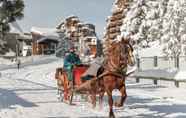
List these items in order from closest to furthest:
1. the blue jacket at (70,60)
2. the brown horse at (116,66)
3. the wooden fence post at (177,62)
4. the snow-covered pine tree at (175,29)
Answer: the brown horse at (116,66) → the blue jacket at (70,60) → the wooden fence post at (177,62) → the snow-covered pine tree at (175,29)

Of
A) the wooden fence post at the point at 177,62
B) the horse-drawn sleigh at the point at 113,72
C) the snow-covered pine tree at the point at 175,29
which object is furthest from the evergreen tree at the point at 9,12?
the horse-drawn sleigh at the point at 113,72

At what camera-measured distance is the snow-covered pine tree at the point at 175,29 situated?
115 feet

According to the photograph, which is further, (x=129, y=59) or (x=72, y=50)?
(x=72, y=50)

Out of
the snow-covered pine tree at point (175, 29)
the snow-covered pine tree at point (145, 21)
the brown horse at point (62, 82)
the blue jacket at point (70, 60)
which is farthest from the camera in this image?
the snow-covered pine tree at point (145, 21)

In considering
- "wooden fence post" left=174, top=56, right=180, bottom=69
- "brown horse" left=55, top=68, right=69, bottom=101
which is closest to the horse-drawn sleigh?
"brown horse" left=55, top=68, right=69, bottom=101

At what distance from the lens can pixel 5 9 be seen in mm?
36031

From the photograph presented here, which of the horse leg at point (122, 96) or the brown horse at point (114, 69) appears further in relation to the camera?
the horse leg at point (122, 96)

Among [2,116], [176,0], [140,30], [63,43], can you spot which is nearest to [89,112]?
[2,116]

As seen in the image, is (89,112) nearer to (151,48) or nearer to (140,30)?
(151,48)

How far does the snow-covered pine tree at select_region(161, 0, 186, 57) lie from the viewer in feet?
115

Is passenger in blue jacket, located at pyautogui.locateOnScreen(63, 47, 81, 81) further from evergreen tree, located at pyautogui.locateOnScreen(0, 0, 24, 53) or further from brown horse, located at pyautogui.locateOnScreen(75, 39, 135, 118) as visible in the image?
evergreen tree, located at pyautogui.locateOnScreen(0, 0, 24, 53)

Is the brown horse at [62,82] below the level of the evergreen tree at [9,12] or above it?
below

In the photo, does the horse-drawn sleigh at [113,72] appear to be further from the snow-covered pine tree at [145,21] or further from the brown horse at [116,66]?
the snow-covered pine tree at [145,21]

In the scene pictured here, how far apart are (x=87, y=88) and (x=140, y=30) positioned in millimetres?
36121
